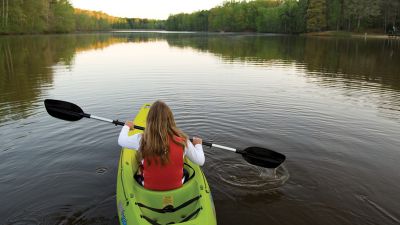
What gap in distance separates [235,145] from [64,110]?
4828mm

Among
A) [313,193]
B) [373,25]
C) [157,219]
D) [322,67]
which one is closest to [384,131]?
[313,193]

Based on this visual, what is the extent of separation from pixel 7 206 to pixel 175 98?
944cm

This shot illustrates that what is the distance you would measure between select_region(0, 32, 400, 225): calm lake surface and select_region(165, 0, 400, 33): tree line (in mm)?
70616

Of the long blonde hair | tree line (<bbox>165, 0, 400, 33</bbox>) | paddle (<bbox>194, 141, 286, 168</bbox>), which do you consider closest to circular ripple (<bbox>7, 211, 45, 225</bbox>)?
the long blonde hair

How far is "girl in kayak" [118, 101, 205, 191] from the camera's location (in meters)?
4.75

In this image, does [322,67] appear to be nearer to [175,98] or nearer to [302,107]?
[302,107]

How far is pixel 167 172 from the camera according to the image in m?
5.05

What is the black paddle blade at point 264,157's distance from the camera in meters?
7.11

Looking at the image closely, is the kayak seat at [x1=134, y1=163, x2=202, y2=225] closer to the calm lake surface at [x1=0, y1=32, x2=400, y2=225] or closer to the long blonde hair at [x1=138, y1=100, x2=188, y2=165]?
the long blonde hair at [x1=138, y1=100, x2=188, y2=165]

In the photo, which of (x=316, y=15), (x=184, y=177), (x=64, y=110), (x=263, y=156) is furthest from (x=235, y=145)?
(x=316, y=15)

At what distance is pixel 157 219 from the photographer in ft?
17.2

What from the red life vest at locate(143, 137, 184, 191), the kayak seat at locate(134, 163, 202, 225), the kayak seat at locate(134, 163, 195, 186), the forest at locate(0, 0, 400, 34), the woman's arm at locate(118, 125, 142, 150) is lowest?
the kayak seat at locate(134, 163, 202, 225)

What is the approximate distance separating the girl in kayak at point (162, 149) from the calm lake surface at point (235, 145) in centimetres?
176

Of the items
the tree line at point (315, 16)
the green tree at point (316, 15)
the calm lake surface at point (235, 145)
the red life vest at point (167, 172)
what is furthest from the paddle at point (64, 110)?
the green tree at point (316, 15)
